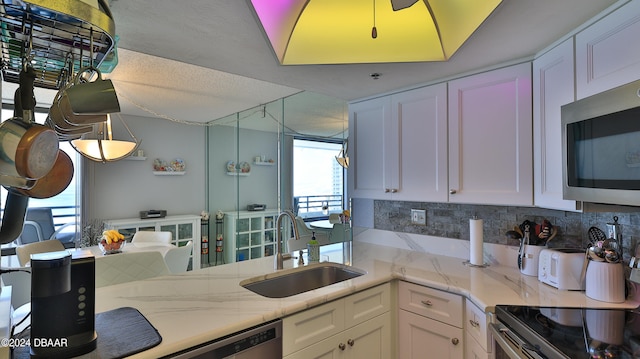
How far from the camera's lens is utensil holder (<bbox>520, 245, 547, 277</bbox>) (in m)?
1.69

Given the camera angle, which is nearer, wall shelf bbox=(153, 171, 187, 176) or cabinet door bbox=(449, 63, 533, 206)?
cabinet door bbox=(449, 63, 533, 206)

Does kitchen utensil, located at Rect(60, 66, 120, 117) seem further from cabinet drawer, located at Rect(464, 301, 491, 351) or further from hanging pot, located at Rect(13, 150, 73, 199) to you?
cabinet drawer, located at Rect(464, 301, 491, 351)

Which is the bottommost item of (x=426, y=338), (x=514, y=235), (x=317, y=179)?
(x=426, y=338)

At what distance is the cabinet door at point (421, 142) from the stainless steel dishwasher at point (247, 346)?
1.24m

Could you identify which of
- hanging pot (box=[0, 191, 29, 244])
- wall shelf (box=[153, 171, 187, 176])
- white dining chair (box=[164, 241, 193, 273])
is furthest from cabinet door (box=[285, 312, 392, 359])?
wall shelf (box=[153, 171, 187, 176])

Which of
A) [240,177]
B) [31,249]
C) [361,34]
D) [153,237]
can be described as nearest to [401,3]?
[361,34]

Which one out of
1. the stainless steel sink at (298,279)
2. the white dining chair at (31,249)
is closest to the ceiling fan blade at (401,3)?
the stainless steel sink at (298,279)

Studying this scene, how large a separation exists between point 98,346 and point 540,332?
4.69 feet

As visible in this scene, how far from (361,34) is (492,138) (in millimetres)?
917

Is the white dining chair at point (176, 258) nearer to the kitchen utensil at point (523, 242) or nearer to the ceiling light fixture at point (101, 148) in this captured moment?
the ceiling light fixture at point (101, 148)

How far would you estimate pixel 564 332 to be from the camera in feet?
3.53

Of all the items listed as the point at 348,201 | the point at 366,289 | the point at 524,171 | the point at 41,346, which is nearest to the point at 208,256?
the point at 348,201

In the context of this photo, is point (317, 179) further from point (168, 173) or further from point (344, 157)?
point (168, 173)

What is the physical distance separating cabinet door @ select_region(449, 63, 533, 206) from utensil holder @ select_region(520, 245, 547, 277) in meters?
0.26
